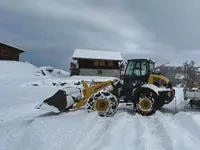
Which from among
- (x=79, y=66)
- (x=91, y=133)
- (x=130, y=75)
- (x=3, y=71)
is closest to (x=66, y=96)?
(x=130, y=75)

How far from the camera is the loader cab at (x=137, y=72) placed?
1197 centimetres

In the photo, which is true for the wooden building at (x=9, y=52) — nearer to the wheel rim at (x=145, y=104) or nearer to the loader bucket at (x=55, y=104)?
the loader bucket at (x=55, y=104)

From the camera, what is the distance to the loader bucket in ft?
35.7

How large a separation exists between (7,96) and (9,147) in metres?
11.4

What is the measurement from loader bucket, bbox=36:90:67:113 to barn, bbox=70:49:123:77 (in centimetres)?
3452

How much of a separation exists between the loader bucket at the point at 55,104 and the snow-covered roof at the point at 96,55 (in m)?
34.1

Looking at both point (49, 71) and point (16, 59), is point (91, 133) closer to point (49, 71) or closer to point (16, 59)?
point (49, 71)

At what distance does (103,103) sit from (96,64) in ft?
119

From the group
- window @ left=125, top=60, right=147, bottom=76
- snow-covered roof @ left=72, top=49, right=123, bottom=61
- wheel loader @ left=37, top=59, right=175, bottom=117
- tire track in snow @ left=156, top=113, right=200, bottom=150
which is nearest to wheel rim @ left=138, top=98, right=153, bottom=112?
wheel loader @ left=37, top=59, right=175, bottom=117

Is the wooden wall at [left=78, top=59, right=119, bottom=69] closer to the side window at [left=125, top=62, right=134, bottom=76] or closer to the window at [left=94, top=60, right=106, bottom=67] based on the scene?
the window at [left=94, top=60, right=106, bottom=67]

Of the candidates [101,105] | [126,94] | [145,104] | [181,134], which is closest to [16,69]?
[126,94]

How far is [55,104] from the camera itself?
11.0 m

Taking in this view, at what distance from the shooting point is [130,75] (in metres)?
12.1

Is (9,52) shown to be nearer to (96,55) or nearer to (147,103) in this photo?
(96,55)
